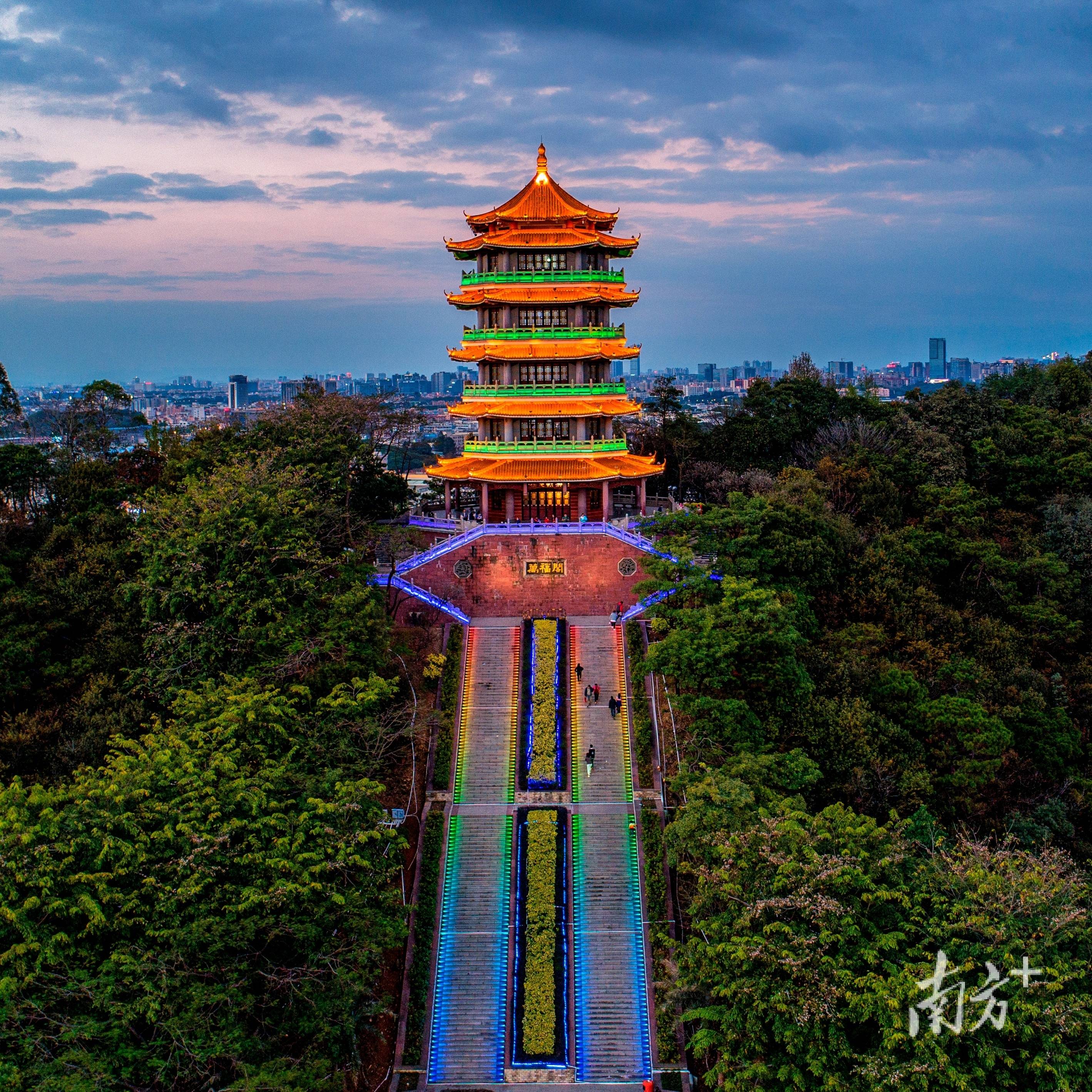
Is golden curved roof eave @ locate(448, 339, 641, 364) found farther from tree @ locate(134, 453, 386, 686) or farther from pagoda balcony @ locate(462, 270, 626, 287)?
tree @ locate(134, 453, 386, 686)

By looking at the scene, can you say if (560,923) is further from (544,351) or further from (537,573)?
(544,351)

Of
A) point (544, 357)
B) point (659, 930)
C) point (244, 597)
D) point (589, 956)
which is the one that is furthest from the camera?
point (544, 357)

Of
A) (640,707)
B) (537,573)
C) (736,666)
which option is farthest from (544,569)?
(736,666)

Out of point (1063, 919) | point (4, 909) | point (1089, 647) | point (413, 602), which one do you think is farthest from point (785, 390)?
point (4, 909)

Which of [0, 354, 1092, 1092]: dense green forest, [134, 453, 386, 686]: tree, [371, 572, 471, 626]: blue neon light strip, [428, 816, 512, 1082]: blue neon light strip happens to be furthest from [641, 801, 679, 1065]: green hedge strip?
[371, 572, 471, 626]: blue neon light strip

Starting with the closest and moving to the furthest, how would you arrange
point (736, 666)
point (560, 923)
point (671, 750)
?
1. point (560, 923)
2. point (736, 666)
3. point (671, 750)

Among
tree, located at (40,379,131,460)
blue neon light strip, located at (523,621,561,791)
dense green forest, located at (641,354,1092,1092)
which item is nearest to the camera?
dense green forest, located at (641,354,1092,1092)
